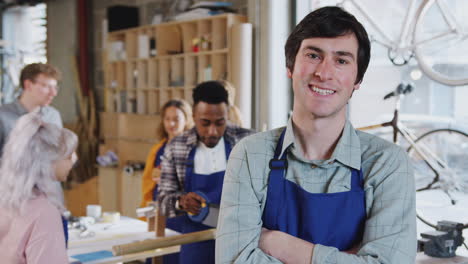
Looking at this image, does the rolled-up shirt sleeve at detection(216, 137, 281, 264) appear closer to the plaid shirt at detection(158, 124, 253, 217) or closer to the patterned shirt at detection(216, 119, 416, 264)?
the patterned shirt at detection(216, 119, 416, 264)

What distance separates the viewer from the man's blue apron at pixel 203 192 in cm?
321

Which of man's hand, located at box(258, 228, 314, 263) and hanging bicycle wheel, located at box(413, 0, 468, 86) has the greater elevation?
hanging bicycle wheel, located at box(413, 0, 468, 86)

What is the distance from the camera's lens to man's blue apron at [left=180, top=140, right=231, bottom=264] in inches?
126

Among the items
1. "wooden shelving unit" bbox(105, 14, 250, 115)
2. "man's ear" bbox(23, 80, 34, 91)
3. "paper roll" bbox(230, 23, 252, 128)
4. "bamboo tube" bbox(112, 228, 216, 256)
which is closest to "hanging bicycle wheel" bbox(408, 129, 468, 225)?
"paper roll" bbox(230, 23, 252, 128)

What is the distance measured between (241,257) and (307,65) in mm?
594

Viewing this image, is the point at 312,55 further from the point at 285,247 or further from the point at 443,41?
the point at 443,41

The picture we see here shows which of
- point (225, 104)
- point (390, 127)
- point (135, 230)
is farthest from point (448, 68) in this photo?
point (135, 230)

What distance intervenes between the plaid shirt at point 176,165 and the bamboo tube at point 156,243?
0.54m

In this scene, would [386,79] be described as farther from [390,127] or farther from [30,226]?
[30,226]

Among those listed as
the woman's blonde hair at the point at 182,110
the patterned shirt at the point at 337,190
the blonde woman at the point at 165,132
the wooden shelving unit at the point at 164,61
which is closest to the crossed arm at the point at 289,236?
the patterned shirt at the point at 337,190

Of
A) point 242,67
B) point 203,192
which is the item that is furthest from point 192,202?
point 242,67

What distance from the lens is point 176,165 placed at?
3.38 metres

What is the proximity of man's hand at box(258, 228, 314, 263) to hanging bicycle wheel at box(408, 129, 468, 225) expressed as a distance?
8.70 ft

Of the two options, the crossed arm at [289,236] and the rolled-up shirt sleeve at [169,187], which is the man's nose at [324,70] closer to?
the crossed arm at [289,236]
